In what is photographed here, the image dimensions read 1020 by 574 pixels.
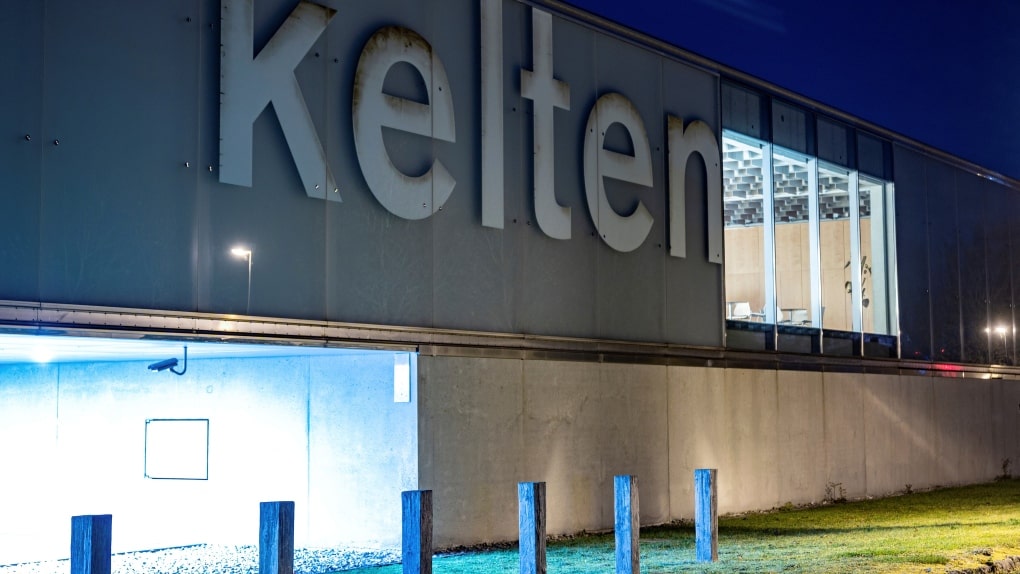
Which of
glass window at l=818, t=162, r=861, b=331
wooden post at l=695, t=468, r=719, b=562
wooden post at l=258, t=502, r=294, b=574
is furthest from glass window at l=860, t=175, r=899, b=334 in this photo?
wooden post at l=258, t=502, r=294, b=574

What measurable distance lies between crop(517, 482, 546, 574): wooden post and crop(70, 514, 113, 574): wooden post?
3.76 m

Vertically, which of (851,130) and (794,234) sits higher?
(851,130)

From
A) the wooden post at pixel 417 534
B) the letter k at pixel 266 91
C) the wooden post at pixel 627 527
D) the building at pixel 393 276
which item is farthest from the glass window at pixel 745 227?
the wooden post at pixel 417 534

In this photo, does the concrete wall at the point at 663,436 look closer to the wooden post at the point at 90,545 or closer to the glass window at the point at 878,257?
the glass window at the point at 878,257

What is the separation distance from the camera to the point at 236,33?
11953mm

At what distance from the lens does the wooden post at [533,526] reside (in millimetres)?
9797

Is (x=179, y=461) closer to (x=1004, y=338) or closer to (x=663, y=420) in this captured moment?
(x=663, y=420)

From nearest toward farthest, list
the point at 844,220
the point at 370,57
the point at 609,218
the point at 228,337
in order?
the point at 228,337, the point at 370,57, the point at 609,218, the point at 844,220

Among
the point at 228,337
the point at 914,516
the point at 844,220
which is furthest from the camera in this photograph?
the point at 844,220

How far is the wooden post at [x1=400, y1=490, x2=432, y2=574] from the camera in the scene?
8.27 metres

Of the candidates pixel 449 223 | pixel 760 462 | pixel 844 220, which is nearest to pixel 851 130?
pixel 844 220

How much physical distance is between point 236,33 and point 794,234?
557 inches

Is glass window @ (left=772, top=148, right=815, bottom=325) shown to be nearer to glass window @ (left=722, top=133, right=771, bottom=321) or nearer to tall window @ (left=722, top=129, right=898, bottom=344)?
tall window @ (left=722, top=129, right=898, bottom=344)

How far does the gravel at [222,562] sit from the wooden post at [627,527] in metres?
3.30
